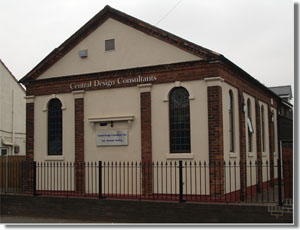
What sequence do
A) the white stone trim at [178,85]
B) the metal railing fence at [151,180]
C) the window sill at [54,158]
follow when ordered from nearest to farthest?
the metal railing fence at [151,180] → the white stone trim at [178,85] → the window sill at [54,158]

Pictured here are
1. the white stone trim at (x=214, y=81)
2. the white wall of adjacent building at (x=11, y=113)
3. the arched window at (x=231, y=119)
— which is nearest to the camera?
the white stone trim at (x=214, y=81)

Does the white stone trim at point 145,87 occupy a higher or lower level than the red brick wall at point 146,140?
higher

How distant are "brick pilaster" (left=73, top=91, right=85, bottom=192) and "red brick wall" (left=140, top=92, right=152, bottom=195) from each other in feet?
8.06

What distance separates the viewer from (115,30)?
596 inches

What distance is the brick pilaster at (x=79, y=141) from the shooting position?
600 inches

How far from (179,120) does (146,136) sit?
1.23 meters

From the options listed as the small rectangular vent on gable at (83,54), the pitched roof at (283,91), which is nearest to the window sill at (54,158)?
the small rectangular vent on gable at (83,54)

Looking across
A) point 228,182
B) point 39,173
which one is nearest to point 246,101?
point 228,182

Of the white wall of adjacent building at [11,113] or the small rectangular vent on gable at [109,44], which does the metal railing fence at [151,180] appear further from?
the white wall of adjacent building at [11,113]

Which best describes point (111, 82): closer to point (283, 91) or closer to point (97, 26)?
point (97, 26)

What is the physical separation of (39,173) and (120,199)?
15.2 feet

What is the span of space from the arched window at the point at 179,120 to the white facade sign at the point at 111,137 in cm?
173

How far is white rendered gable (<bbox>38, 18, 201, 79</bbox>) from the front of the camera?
46.5 ft

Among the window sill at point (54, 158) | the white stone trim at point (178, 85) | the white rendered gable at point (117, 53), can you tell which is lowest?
the window sill at point (54, 158)
